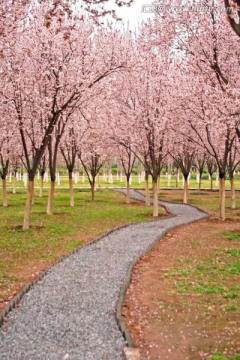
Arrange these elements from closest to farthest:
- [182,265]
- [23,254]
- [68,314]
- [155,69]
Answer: [68,314] < [182,265] < [23,254] < [155,69]

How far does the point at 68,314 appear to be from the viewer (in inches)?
398

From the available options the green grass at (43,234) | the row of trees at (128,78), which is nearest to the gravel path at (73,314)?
the green grass at (43,234)

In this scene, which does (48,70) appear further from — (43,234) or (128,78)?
(128,78)

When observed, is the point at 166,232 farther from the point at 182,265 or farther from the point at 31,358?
the point at 31,358

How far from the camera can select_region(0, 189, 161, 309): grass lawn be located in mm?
14189

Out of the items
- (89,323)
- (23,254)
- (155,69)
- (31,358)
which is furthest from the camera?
(155,69)

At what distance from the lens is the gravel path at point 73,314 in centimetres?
815

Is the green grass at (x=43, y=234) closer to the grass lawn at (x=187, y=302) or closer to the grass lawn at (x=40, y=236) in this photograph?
the grass lawn at (x=40, y=236)

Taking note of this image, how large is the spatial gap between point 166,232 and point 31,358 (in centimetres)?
1573

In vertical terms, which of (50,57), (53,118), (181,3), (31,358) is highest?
(181,3)

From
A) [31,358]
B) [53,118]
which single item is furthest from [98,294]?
[53,118]

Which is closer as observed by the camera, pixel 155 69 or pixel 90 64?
pixel 90 64

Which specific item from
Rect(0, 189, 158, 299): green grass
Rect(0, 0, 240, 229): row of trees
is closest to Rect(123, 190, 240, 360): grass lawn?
Rect(0, 189, 158, 299): green grass

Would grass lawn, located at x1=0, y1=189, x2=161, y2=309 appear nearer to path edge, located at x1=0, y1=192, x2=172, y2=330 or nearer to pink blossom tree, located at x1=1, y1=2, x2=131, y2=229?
path edge, located at x1=0, y1=192, x2=172, y2=330
